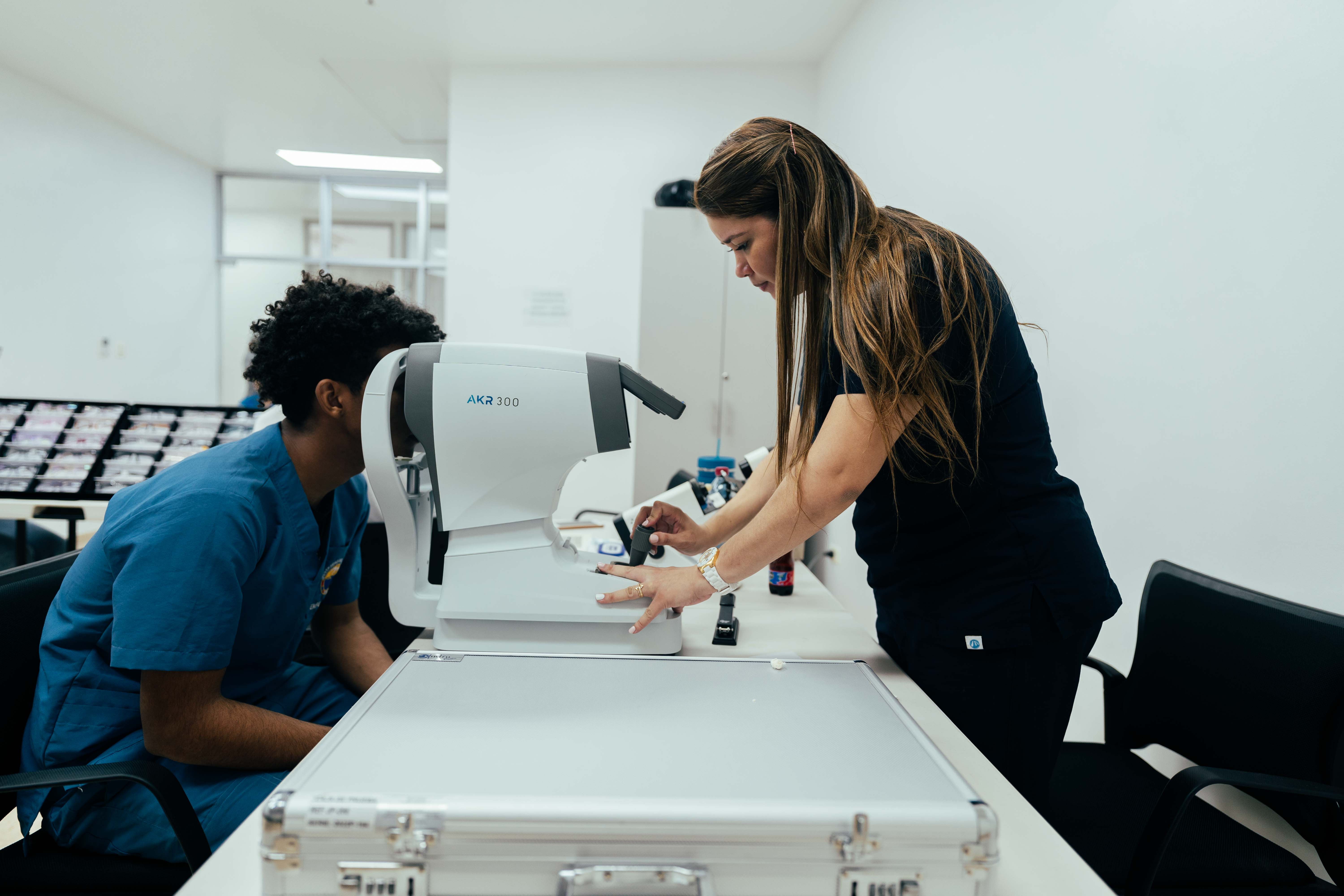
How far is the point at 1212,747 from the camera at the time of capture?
116 centimetres

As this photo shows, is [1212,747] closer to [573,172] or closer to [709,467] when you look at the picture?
[709,467]

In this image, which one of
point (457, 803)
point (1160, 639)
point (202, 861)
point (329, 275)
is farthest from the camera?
point (1160, 639)

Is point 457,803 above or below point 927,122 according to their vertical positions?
below

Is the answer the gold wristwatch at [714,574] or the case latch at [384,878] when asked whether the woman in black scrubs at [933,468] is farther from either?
the case latch at [384,878]

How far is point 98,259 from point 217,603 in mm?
5635

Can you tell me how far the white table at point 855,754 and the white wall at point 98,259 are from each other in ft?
17.0

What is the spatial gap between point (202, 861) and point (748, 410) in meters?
2.93

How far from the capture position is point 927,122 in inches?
99.5

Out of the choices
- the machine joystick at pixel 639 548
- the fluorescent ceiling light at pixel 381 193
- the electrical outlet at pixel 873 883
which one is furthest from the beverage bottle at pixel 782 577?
the fluorescent ceiling light at pixel 381 193

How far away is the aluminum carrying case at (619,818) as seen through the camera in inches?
20.5

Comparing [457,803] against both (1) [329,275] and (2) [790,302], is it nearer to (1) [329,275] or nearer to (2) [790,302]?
(2) [790,302]

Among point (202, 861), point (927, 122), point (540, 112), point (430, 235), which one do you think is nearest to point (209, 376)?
point (430, 235)

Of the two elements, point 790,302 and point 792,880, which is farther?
point 790,302

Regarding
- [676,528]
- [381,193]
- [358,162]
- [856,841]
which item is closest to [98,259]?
[358,162]
